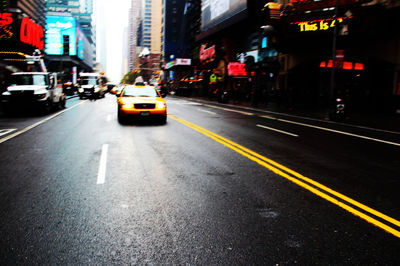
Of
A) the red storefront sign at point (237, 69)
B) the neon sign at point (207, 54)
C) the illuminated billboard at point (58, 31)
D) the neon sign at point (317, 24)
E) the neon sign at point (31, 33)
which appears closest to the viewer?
the neon sign at point (317, 24)

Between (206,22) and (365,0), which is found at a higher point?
(206,22)

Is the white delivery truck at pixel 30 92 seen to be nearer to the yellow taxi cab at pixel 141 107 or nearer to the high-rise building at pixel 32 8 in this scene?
the yellow taxi cab at pixel 141 107

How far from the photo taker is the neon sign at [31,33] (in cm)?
4112

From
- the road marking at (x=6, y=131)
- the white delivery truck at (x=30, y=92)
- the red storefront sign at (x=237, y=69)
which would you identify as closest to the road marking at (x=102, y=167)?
the road marking at (x=6, y=131)

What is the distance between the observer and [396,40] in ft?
72.7

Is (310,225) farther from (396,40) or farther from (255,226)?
(396,40)

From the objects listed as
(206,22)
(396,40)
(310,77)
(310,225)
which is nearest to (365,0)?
(396,40)

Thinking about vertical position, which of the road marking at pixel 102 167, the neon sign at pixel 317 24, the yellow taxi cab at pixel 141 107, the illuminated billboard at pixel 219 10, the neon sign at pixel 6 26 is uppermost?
the illuminated billboard at pixel 219 10

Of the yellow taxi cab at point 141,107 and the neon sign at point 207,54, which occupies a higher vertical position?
the neon sign at point 207,54

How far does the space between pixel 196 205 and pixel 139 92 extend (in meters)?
11.1

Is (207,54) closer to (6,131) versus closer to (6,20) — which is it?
(6,20)

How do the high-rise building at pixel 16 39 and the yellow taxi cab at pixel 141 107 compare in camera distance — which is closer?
the yellow taxi cab at pixel 141 107

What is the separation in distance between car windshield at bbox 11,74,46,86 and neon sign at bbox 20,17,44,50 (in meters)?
27.8

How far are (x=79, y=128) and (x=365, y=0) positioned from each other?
20.0 metres
